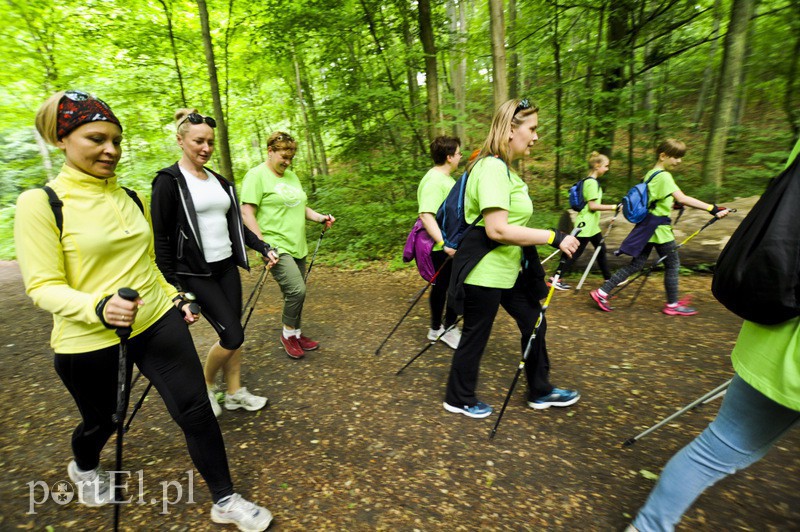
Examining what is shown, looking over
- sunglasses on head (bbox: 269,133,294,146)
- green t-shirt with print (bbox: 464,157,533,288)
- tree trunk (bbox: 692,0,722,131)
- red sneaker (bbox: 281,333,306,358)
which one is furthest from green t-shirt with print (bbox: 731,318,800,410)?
tree trunk (bbox: 692,0,722,131)

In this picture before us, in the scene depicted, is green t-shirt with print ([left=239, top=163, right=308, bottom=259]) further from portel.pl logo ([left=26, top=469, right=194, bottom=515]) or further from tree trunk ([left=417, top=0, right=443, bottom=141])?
tree trunk ([left=417, top=0, right=443, bottom=141])

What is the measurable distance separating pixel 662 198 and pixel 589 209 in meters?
1.03

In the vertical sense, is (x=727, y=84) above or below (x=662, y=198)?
above

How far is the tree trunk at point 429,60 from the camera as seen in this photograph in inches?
291

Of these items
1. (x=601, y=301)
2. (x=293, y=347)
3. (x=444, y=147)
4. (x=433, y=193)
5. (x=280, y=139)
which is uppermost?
(x=280, y=139)

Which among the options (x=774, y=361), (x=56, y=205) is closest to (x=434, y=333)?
(x=774, y=361)

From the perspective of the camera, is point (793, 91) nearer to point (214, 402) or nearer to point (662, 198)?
point (662, 198)

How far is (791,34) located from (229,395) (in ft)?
41.2

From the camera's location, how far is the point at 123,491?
2.46m

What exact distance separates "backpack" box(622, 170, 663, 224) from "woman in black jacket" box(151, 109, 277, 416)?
479 centimetres

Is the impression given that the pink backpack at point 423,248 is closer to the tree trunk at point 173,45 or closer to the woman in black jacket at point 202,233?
the woman in black jacket at point 202,233

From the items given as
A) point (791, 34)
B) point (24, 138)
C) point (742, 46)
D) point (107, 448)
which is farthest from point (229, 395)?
point (24, 138)

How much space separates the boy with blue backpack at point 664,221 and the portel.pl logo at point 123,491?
5408 millimetres

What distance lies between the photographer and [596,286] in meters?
6.29
